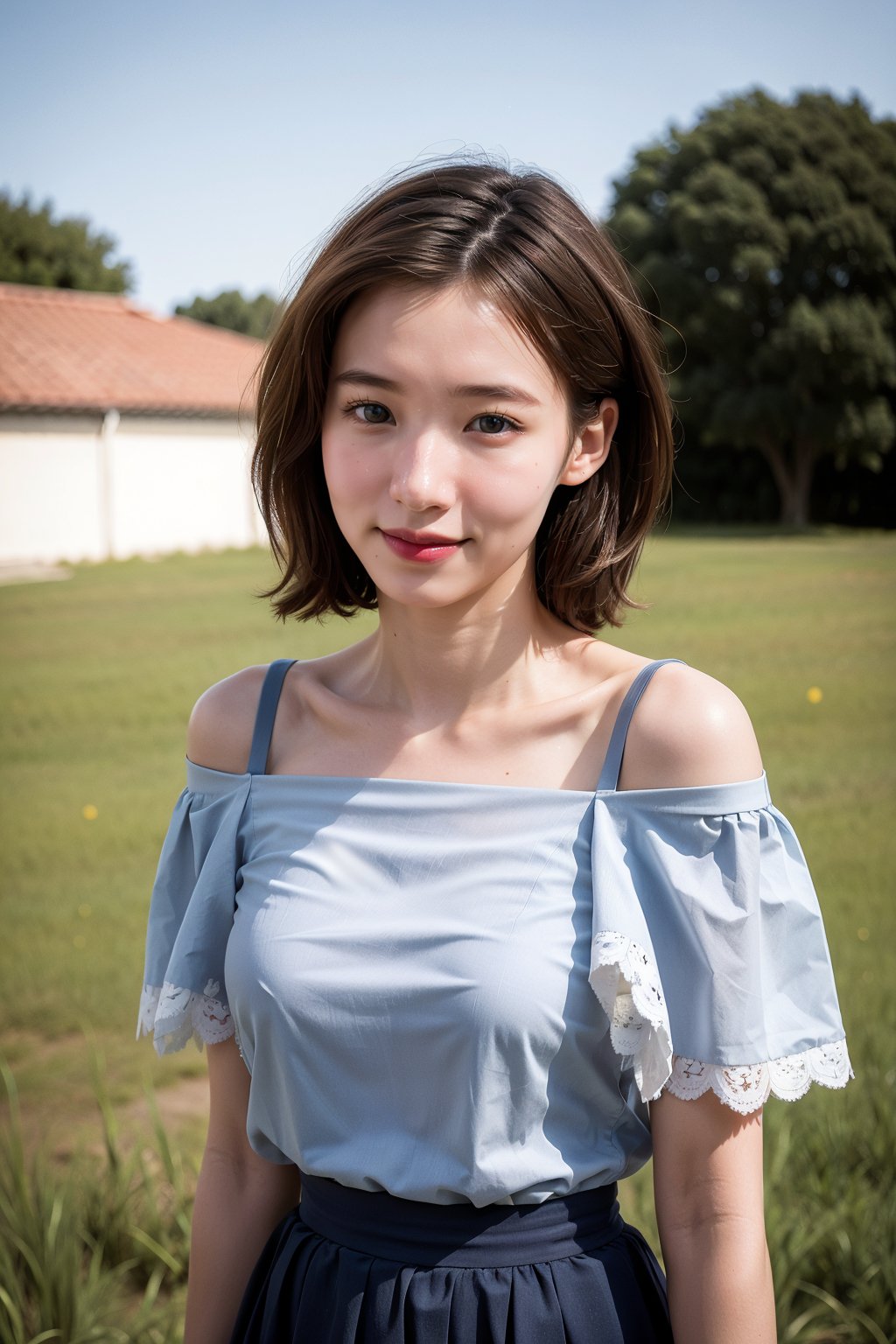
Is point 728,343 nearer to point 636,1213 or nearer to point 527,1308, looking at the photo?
point 636,1213

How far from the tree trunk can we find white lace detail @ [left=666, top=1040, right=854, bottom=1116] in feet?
35.8

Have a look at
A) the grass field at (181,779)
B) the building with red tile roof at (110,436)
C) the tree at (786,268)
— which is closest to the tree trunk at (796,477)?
the tree at (786,268)

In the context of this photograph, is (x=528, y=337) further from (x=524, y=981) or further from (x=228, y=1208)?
(x=228, y=1208)

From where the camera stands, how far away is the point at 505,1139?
1.12 m

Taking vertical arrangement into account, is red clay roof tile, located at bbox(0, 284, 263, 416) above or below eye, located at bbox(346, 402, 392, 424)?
above

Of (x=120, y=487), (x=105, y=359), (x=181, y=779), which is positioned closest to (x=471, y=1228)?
(x=181, y=779)

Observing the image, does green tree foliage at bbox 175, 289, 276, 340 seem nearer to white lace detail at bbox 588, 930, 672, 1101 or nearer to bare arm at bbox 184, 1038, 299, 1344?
bare arm at bbox 184, 1038, 299, 1344

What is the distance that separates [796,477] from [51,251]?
342 inches

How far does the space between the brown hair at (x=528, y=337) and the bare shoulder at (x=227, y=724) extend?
0.20 m

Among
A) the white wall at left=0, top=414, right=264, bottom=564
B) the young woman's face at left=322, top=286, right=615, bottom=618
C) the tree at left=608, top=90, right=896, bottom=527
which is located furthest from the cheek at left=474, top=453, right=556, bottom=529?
the tree at left=608, top=90, right=896, bottom=527

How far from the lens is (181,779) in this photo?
17.7ft

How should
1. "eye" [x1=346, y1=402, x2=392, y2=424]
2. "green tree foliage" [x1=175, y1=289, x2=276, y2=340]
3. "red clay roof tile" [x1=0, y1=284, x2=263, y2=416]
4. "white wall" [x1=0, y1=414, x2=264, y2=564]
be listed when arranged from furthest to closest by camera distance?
"green tree foliage" [x1=175, y1=289, x2=276, y2=340] → "red clay roof tile" [x1=0, y1=284, x2=263, y2=416] → "white wall" [x1=0, y1=414, x2=264, y2=564] → "eye" [x1=346, y1=402, x2=392, y2=424]

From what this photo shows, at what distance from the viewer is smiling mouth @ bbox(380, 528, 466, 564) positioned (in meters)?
1.15

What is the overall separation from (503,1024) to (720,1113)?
0.24 metres
